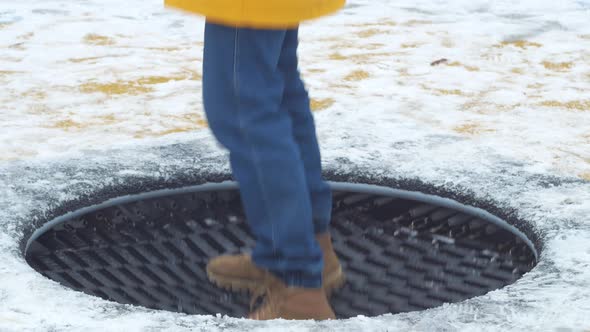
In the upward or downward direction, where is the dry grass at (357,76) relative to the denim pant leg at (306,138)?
downward

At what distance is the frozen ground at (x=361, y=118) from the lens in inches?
53.8

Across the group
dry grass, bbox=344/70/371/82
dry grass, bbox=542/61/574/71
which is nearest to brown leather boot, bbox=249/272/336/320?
dry grass, bbox=344/70/371/82

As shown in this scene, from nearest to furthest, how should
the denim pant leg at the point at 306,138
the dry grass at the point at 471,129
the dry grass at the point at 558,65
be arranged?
the denim pant leg at the point at 306,138
the dry grass at the point at 471,129
the dry grass at the point at 558,65

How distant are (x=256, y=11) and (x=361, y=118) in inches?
48.7

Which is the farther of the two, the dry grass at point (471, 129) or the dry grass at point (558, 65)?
the dry grass at point (558, 65)

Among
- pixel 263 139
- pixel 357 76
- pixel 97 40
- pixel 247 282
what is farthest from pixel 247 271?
pixel 97 40

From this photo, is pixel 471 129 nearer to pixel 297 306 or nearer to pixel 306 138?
pixel 306 138

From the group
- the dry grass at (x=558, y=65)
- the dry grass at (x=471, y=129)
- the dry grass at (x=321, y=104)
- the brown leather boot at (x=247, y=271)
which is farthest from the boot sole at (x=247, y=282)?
the dry grass at (x=558, y=65)

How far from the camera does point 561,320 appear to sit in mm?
1316

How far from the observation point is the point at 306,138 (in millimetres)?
1611

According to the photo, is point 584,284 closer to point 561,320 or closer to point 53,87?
point 561,320

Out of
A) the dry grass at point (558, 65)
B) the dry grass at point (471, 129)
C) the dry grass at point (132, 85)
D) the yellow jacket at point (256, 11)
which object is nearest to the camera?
the yellow jacket at point (256, 11)

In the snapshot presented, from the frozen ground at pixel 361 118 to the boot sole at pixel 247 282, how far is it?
314mm

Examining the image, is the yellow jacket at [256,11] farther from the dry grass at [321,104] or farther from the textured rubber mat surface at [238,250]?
the dry grass at [321,104]
